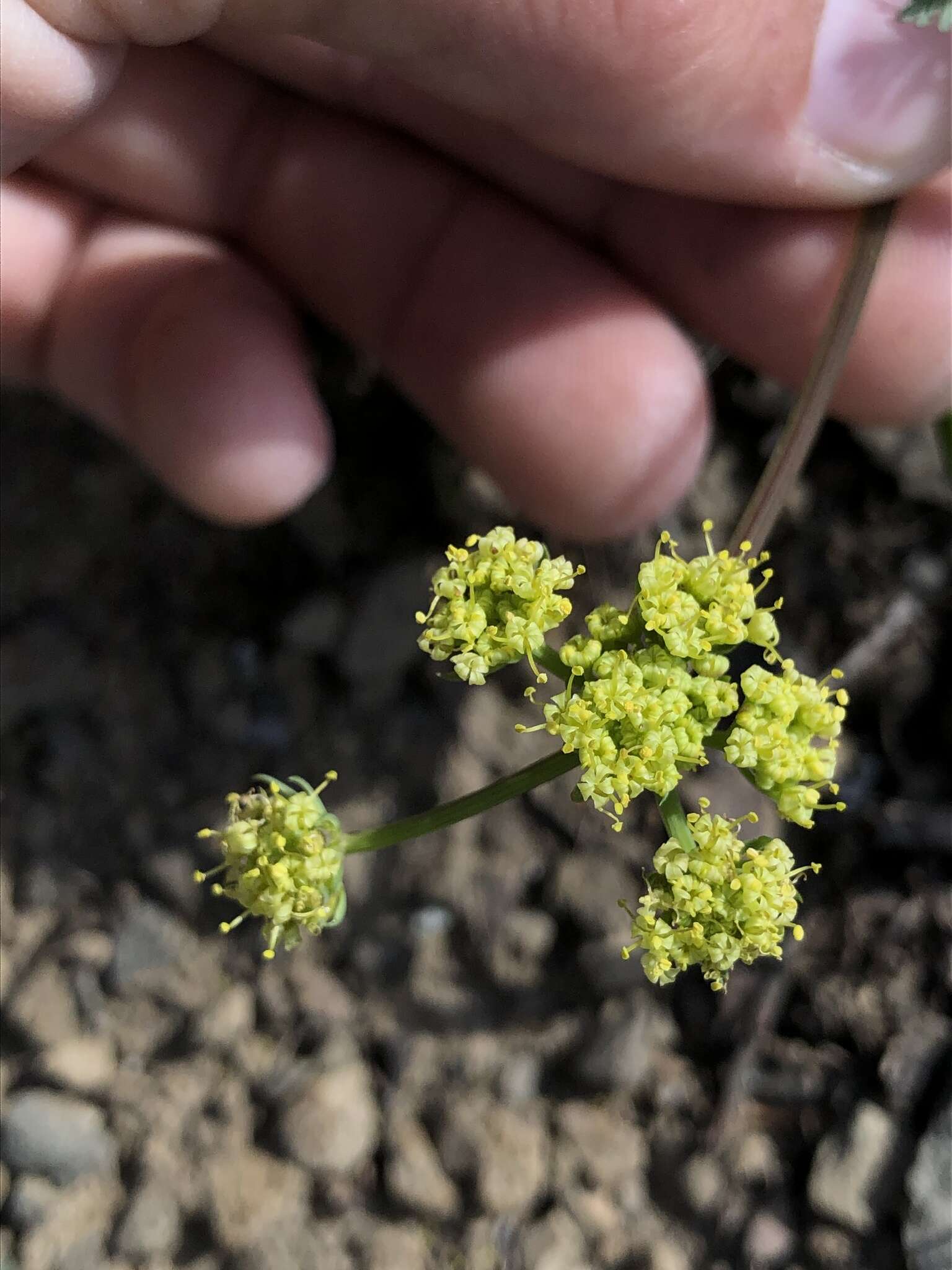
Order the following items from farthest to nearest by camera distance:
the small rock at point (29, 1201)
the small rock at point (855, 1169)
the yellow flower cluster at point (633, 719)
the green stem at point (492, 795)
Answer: the small rock at point (29, 1201) < the small rock at point (855, 1169) < the green stem at point (492, 795) < the yellow flower cluster at point (633, 719)

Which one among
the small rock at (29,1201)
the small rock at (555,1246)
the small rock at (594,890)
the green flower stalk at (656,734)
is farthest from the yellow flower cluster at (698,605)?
the small rock at (29,1201)

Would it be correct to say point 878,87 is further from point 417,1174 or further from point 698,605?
point 417,1174

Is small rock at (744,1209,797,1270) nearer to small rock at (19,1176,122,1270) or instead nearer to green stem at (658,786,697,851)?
green stem at (658,786,697,851)

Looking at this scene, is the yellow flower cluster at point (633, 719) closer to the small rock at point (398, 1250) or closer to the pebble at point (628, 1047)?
the pebble at point (628, 1047)

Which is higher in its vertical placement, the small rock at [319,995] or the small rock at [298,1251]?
the small rock at [319,995]

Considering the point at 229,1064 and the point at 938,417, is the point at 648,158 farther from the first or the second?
the point at 229,1064

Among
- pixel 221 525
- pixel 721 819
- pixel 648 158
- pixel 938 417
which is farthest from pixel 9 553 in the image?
pixel 938 417

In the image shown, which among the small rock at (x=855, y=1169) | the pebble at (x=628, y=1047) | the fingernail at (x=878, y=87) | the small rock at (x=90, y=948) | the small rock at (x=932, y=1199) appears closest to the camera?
the fingernail at (x=878, y=87)
